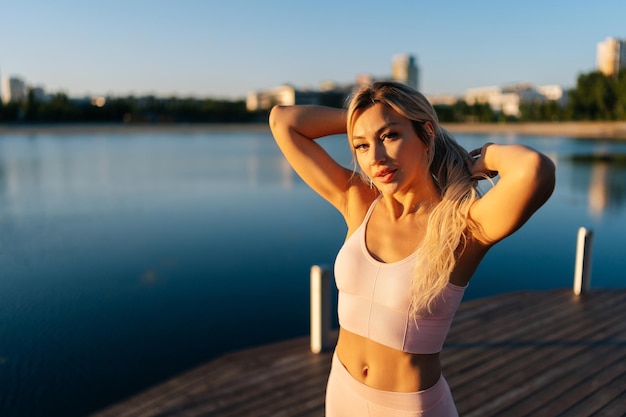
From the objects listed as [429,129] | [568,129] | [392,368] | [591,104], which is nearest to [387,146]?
[429,129]

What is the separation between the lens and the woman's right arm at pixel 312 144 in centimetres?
183

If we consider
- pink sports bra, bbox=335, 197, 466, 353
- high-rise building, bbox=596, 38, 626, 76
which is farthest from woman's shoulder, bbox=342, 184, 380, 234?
high-rise building, bbox=596, 38, 626, 76

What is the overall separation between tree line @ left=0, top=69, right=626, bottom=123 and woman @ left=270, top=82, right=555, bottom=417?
78.9 metres

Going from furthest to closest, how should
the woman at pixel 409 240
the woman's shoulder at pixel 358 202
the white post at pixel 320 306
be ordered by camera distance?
1. the white post at pixel 320 306
2. the woman's shoulder at pixel 358 202
3. the woman at pixel 409 240

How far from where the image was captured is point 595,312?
604 centimetres

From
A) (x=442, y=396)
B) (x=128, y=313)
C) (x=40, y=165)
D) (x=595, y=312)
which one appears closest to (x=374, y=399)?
(x=442, y=396)

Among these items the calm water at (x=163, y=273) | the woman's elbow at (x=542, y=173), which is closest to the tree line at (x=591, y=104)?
the calm water at (x=163, y=273)

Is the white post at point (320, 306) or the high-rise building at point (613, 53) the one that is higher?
the high-rise building at point (613, 53)

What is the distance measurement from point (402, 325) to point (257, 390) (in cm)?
319

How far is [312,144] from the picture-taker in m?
1.87

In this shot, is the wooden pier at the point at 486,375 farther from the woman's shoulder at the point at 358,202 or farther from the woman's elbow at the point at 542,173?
the woman's elbow at the point at 542,173

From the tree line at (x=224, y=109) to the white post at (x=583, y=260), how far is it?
74.0m

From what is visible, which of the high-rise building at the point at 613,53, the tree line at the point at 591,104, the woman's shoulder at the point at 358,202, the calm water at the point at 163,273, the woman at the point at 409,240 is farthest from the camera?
the high-rise building at the point at 613,53

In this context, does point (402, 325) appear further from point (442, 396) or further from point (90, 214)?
point (90, 214)
